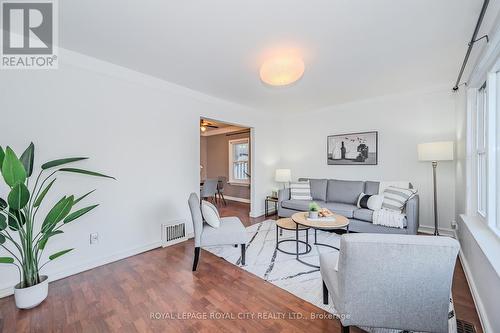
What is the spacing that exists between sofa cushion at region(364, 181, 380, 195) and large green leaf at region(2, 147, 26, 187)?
15.0 feet

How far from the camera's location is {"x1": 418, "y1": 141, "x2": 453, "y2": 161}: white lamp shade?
2957 mm

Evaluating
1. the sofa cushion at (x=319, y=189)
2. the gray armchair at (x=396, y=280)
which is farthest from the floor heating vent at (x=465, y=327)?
the sofa cushion at (x=319, y=189)

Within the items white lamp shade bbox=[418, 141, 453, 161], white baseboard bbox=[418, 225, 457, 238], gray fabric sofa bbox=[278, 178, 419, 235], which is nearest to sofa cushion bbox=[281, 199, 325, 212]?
gray fabric sofa bbox=[278, 178, 419, 235]

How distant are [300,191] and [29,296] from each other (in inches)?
155

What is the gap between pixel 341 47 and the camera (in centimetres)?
227

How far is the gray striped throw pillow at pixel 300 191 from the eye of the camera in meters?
4.35

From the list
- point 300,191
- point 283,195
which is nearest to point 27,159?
point 283,195

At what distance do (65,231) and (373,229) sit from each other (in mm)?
4069

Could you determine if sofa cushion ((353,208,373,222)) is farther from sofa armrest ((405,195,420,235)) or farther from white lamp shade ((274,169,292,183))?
white lamp shade ((274,169,292,183))

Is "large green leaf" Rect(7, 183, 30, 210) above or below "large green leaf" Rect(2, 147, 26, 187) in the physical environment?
below

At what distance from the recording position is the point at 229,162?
709 cm

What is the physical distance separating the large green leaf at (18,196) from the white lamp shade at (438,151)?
4.52m

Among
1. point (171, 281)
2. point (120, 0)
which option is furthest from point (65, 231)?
point (120, 0)

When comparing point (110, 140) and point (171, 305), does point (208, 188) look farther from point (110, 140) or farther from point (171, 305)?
point (171, 305)
